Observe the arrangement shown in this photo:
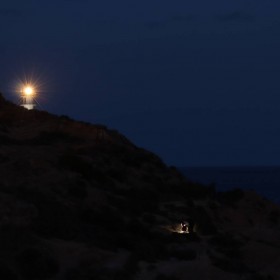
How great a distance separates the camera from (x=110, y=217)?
3441 cm

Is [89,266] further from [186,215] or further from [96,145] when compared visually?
[96,145]

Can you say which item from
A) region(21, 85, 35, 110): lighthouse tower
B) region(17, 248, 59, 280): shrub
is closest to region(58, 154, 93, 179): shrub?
region(17, 248, 59, 280): shrub

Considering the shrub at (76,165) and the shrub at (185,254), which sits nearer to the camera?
the shrub at (185,254)

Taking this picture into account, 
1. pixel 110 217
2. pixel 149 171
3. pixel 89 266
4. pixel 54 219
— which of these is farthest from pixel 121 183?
pixel 89 266

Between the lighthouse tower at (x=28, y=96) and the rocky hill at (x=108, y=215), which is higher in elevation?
the lighthouse tower at (x=28, y=96)

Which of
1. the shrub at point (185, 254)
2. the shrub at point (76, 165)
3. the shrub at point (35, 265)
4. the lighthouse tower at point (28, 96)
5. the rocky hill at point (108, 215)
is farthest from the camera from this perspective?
the lighthouse tower at point (28, 96)

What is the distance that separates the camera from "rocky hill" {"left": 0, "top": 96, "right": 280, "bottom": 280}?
81.3 feet

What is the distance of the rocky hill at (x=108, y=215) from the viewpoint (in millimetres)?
24766

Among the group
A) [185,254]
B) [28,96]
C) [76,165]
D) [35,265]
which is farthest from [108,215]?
[28,96]

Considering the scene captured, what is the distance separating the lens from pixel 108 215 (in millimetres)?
34594

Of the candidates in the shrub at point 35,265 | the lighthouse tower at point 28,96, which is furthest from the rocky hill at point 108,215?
the lighthouse tower at point 28,96

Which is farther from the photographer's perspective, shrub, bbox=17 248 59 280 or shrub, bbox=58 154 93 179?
shrub, bbox=58 154 93 179

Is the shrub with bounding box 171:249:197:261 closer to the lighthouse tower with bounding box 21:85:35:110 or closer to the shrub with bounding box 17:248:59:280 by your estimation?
the shrub with bounding box 17:248:59:280

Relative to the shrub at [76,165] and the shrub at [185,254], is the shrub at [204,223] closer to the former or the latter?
the shrub at [76,165]
